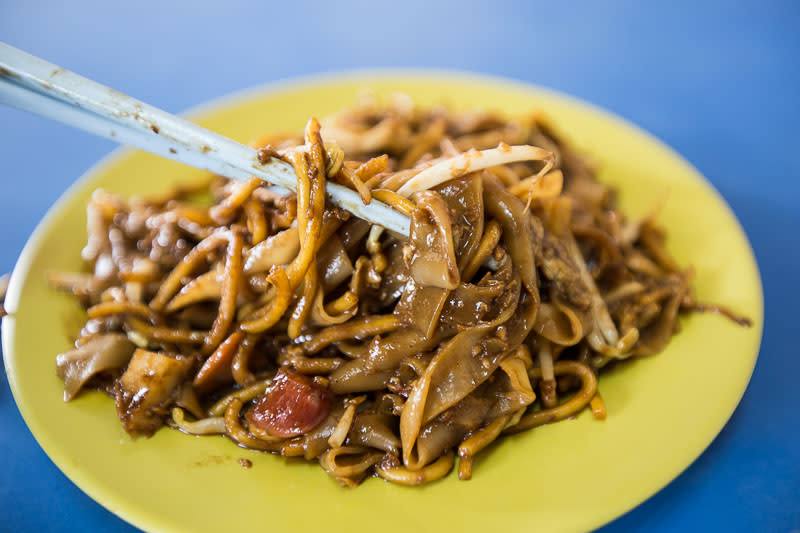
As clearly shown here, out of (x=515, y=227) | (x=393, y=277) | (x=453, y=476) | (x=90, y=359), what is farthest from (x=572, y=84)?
(x=90, y=359)

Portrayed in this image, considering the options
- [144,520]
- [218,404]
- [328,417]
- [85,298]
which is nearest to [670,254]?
[328,417]

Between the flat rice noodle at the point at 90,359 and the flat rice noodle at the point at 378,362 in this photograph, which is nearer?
the flat rice noodle at the point at 378,362

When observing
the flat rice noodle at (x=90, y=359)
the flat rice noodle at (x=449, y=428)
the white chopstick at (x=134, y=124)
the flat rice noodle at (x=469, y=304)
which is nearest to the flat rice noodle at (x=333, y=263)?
the white chopstick at (x=134, y=124)

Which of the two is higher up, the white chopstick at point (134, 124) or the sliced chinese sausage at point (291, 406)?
the white chopstick at point (134, 124)

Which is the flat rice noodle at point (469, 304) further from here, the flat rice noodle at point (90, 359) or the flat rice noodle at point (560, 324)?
the flat rice noodle at point (90, 359)

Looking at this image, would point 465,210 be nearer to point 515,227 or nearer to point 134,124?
point 515,227
